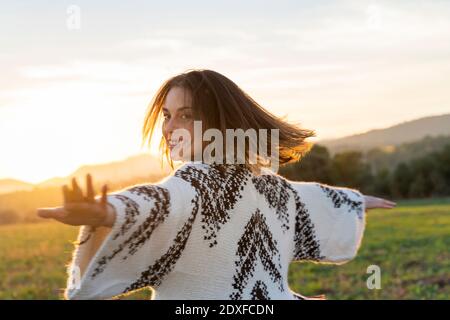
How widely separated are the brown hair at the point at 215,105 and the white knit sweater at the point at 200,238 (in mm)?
202

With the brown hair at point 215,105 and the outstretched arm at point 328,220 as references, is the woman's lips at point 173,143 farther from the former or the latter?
the outstretched arm at point 328,220

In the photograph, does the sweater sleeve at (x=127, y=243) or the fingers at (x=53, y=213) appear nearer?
the fingers at (x=53, y=213)

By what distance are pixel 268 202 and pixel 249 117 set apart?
377mm

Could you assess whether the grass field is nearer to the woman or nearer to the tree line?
the woman

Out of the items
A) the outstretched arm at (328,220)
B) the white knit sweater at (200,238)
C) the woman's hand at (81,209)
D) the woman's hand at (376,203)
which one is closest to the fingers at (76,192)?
the woman's hand at (81,209)

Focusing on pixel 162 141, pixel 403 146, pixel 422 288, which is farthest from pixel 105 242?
pixel 403 146

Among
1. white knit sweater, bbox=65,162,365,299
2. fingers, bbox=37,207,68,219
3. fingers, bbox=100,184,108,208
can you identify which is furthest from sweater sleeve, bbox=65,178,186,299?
fingers, bbox=37,207,68,219

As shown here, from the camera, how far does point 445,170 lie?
109ft

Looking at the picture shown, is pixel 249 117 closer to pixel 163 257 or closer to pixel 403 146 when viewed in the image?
pixel 163 257

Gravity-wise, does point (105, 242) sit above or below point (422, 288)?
above

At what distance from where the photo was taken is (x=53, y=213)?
2389 millimetres

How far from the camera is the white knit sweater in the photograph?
2.70 m

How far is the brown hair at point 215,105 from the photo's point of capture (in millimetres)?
3096

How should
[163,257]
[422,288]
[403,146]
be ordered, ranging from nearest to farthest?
[163,257], [422,288], [403,146]
